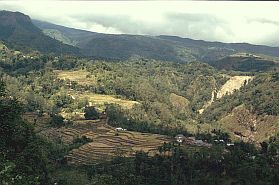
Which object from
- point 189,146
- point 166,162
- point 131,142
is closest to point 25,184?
point 166,162

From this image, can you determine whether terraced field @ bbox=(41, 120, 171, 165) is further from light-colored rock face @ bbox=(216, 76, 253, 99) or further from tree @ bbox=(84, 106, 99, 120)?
light-colored rock face @ bbox=(216, 76, 253, 99)

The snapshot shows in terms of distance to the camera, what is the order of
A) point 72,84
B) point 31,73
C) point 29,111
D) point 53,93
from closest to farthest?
point 29,111 < point 53,93 < point 72,84 < point 31,73

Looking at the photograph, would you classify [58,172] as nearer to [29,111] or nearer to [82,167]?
[82,167]

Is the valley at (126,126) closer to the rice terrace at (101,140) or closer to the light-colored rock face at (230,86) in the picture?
the rice terrace at (101,140)

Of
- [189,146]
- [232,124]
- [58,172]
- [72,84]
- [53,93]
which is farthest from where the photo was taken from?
[232,124]

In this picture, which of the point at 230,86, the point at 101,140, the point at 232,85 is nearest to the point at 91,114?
the point at 101,140

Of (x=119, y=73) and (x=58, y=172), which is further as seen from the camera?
(x=119, y=73)

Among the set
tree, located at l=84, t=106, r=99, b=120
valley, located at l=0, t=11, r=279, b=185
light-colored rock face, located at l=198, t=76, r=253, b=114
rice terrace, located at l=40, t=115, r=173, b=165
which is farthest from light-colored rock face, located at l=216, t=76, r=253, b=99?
rice terrace, located at l=40, t=115, r=173, b=165
